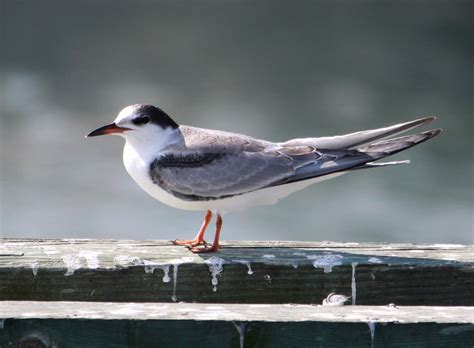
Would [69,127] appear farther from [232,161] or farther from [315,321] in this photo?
[315,321]

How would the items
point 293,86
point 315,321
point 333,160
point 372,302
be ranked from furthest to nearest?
point 293,86 → point 333,160 → point 372,302 → point 315,321

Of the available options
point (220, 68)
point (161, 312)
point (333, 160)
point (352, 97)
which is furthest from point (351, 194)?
point (161, 312)

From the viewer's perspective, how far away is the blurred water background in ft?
36.6

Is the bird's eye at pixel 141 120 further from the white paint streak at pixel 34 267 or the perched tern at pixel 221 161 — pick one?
the white paint streak at pixel 34 267

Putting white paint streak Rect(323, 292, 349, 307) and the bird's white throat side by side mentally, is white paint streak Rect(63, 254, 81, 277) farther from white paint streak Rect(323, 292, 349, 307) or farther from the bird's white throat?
the bird's white throat

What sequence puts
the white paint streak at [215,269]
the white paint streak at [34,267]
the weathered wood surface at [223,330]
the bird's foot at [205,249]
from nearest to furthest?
the weathered wood surface at [223,330] < the white paint streak at [34,267] < the white paint streak at [215,269] < the bird's foot at [205,249]

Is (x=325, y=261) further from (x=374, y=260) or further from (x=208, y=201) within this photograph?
(x=208, y=201)

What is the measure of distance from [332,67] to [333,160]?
24.8ft

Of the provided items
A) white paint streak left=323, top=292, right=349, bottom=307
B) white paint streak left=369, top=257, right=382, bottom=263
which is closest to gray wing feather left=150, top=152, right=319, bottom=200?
white paint streak left=369, top=257, right=382, bottom=263

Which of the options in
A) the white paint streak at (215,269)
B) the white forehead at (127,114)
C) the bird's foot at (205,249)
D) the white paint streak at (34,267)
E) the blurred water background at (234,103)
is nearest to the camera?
the white paint streak at (34,267)

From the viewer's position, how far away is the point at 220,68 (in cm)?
1319

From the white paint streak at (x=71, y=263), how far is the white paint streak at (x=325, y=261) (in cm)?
83

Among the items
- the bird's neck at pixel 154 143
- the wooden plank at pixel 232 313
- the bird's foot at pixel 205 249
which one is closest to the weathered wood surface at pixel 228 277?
the bird's foot at pixel 205 249

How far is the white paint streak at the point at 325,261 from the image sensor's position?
396 centimetres
